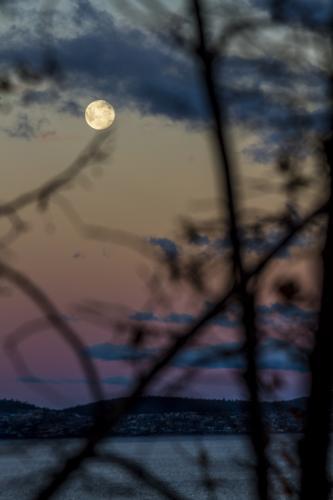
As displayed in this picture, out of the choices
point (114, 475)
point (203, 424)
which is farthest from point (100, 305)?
point (114, 475)

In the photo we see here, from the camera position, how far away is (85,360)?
1.46 metres

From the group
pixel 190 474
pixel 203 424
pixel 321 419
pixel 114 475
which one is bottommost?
pixel 190 474

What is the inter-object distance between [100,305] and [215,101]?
709 millimetres

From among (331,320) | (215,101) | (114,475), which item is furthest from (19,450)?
(114,475)

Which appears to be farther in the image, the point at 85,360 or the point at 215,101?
the point at 215,101

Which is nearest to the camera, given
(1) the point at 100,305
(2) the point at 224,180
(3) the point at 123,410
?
(3) the point at 123,410

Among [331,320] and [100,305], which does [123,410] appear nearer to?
[331,320]

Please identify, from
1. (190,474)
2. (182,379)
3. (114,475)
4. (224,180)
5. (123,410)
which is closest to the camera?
(123,410)

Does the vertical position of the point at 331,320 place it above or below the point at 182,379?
above

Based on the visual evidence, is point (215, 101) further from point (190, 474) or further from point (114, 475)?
point (190, 474)

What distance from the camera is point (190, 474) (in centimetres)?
14075

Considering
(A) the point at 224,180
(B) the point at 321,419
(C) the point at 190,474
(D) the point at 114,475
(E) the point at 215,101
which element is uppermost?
(E) the point at 215,101

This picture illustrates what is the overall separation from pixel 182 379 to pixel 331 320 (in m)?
0.33

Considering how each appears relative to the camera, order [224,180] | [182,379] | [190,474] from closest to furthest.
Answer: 1. [224,180]
2. [182,379]
3. [190,474]
